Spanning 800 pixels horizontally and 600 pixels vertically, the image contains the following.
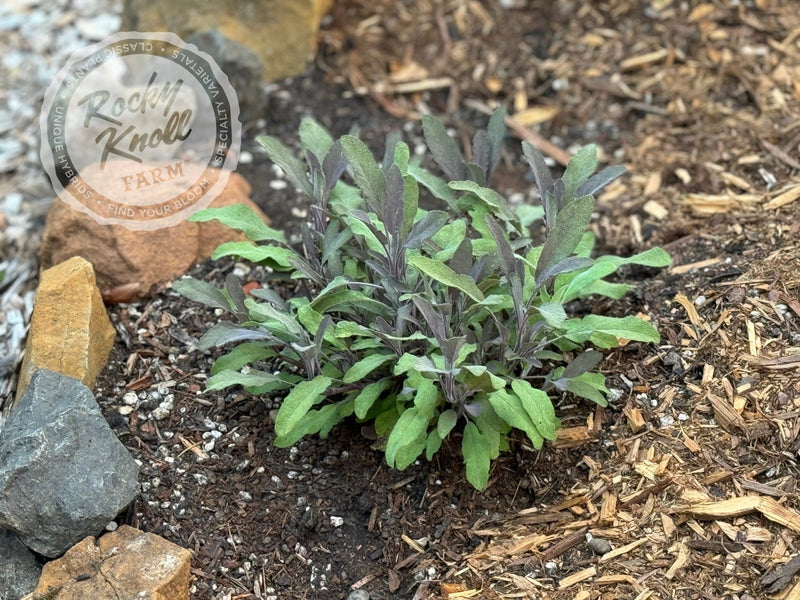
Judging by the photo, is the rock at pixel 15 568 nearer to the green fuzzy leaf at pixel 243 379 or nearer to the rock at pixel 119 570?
the rock at pixel 119 570

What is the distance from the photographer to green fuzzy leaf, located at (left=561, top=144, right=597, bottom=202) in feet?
10.7

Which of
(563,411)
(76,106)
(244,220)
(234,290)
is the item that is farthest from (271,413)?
(76,106)

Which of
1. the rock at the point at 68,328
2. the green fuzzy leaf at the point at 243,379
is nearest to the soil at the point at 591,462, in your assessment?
the rock at the point at 68,328

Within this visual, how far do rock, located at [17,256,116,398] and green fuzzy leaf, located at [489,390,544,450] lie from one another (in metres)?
1.53

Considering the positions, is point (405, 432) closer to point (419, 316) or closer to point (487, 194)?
point (419, 316)

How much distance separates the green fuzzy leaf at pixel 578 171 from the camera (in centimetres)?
325

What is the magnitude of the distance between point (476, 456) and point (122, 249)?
69.0 inches

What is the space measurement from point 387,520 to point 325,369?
552 millimetres

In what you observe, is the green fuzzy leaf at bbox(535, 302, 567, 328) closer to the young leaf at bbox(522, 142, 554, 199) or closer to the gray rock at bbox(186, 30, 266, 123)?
the young leaf at bbox(522, 142, 554, 199)

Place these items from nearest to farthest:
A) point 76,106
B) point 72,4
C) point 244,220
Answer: point 244,220
point 76,106
point 72,4

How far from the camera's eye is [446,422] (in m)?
2.91

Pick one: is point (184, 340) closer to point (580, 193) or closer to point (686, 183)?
point (580, 193)

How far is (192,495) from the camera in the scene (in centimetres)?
313

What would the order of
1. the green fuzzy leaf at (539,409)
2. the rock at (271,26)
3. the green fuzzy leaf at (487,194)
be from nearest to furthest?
the green fuzzy leaf at (539,409), the green fuzzy leaf at (487,194), the rock at (271,26)
